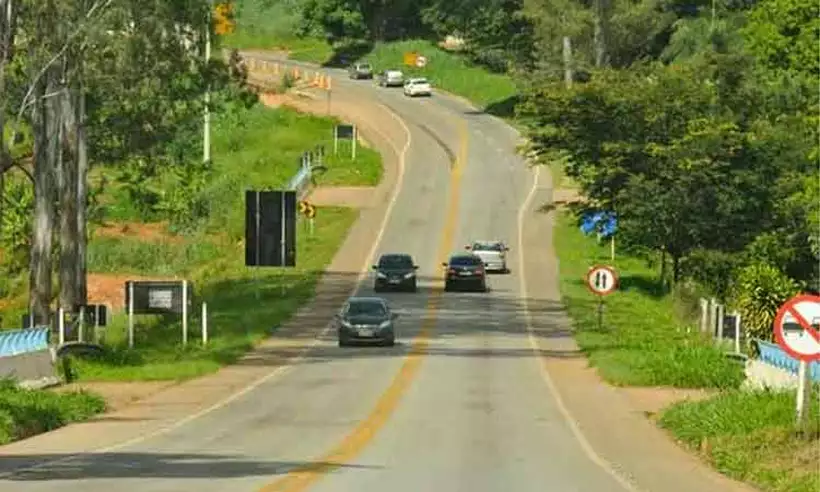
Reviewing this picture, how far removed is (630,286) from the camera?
72875 millimetres

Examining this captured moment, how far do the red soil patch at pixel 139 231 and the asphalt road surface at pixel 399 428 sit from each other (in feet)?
50.4

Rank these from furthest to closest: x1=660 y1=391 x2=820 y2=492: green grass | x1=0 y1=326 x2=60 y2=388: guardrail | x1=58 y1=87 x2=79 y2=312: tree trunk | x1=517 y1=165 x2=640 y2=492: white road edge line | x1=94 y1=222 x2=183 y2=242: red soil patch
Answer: x1=94 y1=222 x2=183 y2=242: red soil patch, x1=58 y1=87 x2=79 y2=312: tree trunk, x1=0 y1=326 x2=60 y2=388: guardrail, x1=517 y1=165 x2=640 y2=492: white road edge line, x1=660 y1=391 x2=820 y2=492: green grass

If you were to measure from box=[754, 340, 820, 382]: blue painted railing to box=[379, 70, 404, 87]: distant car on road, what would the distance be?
3945 inches

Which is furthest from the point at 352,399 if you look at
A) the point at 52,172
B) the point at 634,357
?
the point at 52,172

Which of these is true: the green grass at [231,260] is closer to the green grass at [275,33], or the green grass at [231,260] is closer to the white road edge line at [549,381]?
the white road edge line at [549,381]

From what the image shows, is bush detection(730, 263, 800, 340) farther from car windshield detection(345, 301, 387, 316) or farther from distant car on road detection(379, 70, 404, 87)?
distant car on road detection(379, 70, 404, 87)

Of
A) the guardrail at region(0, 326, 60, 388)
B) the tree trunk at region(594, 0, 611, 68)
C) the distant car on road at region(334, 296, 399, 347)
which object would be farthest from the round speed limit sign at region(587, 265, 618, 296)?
the tree trunk at region(594, 0, 611, 68)

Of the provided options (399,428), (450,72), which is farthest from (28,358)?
(450,72)

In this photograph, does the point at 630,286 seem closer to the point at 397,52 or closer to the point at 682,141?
the point at 682,141

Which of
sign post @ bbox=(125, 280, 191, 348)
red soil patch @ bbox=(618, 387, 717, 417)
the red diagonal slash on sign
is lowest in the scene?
red soil patch @ bbox=(618, 387, 717, 417)

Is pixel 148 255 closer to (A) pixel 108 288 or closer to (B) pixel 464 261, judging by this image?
(A) pixel 108 288

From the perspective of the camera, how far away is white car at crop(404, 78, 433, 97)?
5271 inches

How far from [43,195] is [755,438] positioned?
28.9 meters

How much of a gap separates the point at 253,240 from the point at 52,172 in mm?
13708
